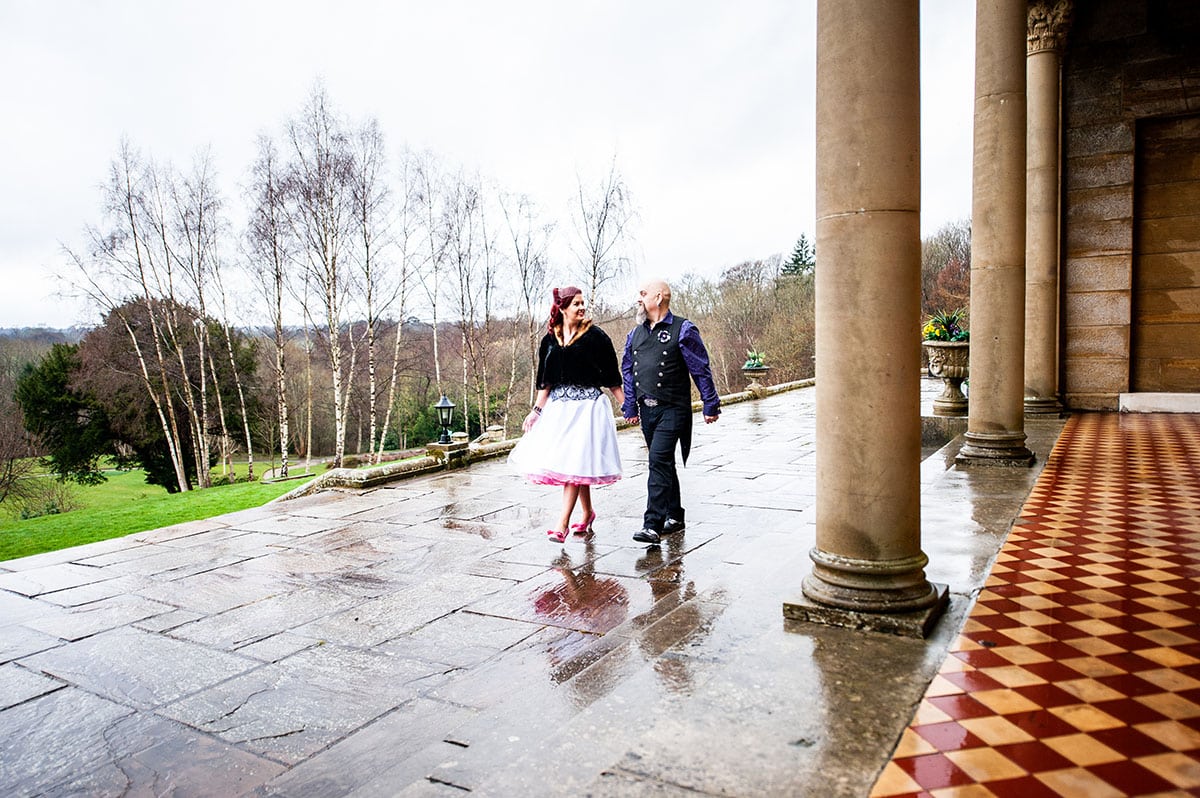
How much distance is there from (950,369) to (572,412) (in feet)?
30.0

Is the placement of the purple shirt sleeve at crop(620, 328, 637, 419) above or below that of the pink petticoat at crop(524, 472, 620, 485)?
above

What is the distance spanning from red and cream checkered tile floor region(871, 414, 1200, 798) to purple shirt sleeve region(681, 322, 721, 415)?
191 cm

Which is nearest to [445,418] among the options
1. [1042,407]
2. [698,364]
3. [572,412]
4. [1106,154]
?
[572,412]

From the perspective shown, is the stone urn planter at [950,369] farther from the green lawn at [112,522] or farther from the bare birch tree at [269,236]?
the bare birch tree at [269,236]

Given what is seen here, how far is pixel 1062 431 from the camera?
9.93m

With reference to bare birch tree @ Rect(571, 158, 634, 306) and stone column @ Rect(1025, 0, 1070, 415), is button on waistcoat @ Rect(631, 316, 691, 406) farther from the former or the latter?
bare birch tree @ Rect(571, 158, 634, 306)

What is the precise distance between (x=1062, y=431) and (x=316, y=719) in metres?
9.77

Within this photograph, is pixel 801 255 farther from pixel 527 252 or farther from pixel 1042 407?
pixel 1042 407

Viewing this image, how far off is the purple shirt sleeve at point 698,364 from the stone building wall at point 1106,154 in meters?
9.61

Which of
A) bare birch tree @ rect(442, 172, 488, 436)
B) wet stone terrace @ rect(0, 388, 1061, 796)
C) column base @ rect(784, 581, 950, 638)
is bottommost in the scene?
wet stone terrace @ rect(0, 388, 1061, 796)

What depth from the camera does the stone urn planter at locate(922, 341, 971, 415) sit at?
40.3ft

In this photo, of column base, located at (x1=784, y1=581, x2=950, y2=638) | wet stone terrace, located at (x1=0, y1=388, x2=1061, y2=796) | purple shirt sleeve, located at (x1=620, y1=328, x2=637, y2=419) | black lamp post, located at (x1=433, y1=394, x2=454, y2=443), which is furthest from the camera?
black lamp post, located at (x1=433, y1=394, x2=454, y2=443)

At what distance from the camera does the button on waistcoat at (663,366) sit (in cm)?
531

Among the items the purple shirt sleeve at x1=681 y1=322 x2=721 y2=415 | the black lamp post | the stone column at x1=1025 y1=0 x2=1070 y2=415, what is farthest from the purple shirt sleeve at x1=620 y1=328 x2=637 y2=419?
the stone column at x1=1025 y1=0 x2=1070 y2=415
